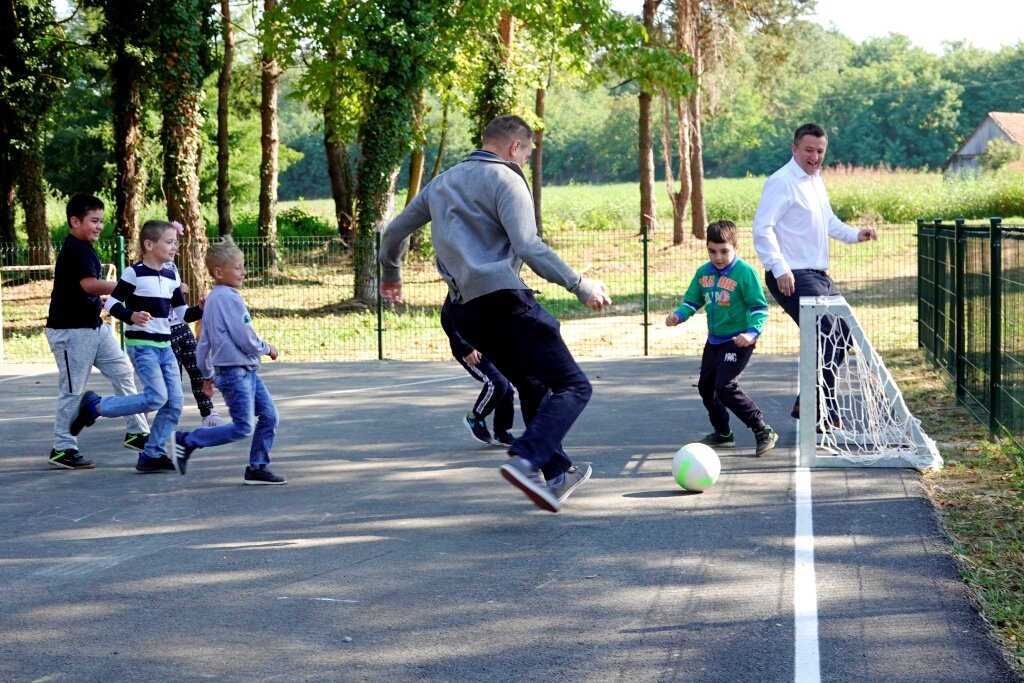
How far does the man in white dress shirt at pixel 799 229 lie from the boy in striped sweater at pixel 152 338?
4.16 metres

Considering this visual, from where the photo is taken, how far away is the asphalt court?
15.1 ft

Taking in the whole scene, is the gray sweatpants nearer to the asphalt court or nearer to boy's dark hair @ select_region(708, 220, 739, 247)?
the asphalt court

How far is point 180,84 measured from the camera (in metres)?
21.8

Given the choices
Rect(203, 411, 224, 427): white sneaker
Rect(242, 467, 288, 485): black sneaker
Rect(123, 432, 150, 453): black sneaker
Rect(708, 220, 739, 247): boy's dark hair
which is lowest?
Rect(242, 467, 288, 485): black sneaker

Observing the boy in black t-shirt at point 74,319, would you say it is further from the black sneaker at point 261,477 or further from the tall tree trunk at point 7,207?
the tall tree trunk at point 7,207

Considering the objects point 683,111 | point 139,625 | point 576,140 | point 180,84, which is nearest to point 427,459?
point 139,625

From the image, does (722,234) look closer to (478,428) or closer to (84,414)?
(478,428)

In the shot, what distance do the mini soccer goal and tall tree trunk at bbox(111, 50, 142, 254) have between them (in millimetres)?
18149

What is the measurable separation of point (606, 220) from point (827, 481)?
42208 millimetres

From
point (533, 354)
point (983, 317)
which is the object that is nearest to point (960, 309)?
point (983, 317)

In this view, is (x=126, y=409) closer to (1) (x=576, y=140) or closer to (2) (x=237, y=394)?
(2) (x=237, y=394)

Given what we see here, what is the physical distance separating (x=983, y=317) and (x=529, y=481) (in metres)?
4.79

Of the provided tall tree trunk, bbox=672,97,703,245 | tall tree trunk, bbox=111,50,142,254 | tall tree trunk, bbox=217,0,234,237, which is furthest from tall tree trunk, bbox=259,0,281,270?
tall tree trunk, bbox=672,97,703,245

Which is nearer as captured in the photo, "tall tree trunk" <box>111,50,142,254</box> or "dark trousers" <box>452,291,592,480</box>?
"dark trousers" <box>452,291,592,480</box>
